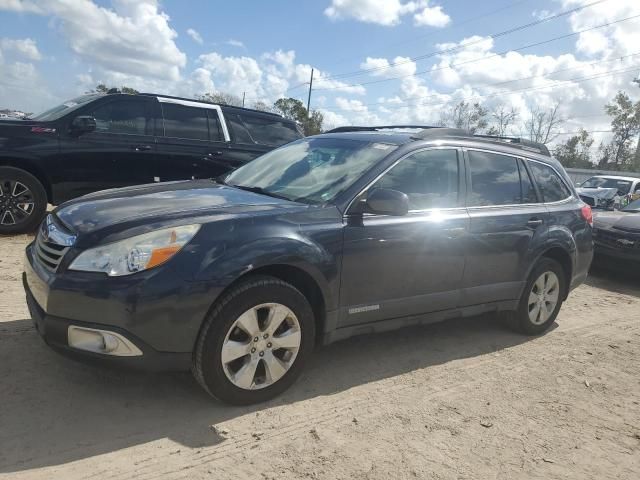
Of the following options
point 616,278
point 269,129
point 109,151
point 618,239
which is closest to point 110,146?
point 109,151

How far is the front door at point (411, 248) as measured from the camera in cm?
359

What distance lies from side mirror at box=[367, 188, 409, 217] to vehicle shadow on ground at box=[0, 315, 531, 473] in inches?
48.1

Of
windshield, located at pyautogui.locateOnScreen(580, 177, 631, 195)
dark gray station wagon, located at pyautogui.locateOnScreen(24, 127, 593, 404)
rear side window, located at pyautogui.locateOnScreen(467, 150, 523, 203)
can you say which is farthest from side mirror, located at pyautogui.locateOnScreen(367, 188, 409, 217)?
windshield, located at pyautogui.locateOnScreen(580, 177, 631, 195)

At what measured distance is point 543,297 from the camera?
5.04 metres

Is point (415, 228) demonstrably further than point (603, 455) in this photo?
Yes

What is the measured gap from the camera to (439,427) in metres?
3.22

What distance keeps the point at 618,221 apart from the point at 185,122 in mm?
6783

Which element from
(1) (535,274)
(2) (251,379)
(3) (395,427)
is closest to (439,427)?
(3) (395,427)

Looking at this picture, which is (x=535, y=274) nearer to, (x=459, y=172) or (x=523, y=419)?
(x=459, y=172)

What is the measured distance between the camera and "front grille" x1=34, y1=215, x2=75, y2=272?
2982mm

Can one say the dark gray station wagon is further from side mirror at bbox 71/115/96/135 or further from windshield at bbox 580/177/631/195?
windshield at bbox 580/177/631/195

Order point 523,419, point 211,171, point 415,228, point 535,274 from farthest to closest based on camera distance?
point 211,171, point 535,274, point 415,228, point 523,419

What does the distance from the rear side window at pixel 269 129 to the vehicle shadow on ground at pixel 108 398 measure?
4794mm

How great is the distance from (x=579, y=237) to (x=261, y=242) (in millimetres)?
3589
